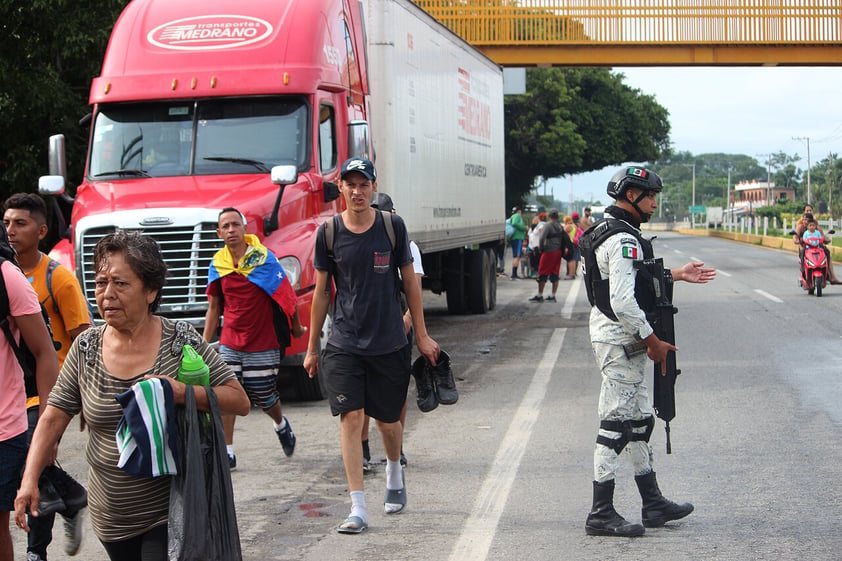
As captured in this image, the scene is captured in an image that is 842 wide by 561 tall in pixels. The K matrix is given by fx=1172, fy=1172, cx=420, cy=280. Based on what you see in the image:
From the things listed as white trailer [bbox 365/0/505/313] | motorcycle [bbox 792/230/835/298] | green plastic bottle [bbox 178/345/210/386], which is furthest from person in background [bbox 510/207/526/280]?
green plastic bottle [bbox 178/345/210/386]

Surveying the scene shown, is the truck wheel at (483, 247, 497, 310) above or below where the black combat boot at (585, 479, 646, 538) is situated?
above

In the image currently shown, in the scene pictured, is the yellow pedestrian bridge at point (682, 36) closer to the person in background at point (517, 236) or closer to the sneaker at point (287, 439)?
the person in background at point (517, 236)

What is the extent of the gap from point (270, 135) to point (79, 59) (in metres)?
7.26

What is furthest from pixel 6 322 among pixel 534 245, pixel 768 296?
pixel 534 245

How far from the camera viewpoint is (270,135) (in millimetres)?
10789

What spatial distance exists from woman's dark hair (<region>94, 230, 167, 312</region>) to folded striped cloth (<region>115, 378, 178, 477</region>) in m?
0.37

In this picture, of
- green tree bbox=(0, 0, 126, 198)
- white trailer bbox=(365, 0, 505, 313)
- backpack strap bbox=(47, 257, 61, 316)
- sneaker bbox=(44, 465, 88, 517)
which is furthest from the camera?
green tree bbox=(0, 0, 126, 198)

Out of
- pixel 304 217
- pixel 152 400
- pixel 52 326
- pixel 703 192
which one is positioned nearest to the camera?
pixel 152 400

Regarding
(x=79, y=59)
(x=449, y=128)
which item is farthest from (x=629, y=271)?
(x=79, y=59)

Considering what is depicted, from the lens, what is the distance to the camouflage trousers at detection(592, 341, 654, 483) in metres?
6.06

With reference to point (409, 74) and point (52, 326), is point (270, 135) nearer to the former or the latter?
point (409, 74)

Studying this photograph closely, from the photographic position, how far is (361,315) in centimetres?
630

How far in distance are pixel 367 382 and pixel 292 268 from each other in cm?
363

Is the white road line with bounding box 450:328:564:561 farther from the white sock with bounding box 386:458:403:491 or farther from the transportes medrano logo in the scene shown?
the transportes medrano logo
